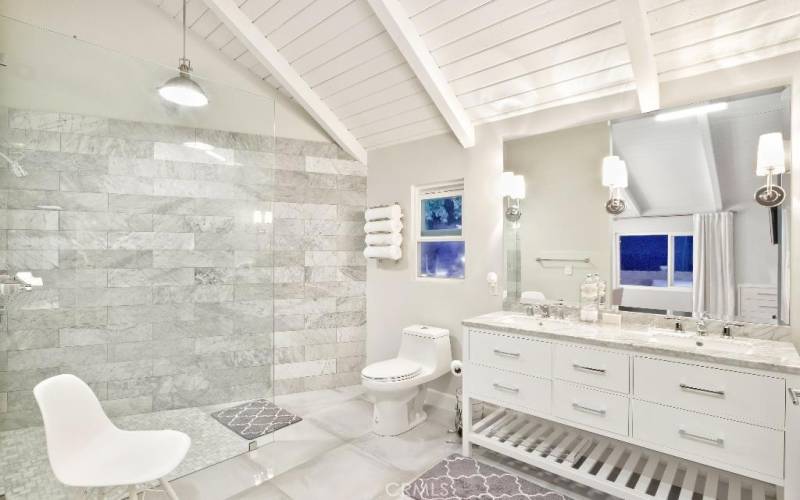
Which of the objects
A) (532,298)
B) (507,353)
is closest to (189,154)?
(507,353)

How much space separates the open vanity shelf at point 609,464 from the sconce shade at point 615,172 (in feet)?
4.94

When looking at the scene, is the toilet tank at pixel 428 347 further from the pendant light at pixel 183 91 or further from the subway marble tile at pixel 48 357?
the pendant light at pixel 183 91

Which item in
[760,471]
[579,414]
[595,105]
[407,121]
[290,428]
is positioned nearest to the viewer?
[760,471]

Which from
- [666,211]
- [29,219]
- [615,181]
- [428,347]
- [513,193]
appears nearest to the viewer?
[29,219]

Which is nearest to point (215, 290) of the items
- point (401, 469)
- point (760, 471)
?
point (401, 469)

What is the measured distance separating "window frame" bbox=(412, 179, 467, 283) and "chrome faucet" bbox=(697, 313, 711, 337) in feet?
4.93

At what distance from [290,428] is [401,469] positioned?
36.3 inches

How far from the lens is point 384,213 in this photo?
3.51 m

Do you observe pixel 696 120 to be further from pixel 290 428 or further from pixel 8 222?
pixel 8 222

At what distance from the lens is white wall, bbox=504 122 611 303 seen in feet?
8.27

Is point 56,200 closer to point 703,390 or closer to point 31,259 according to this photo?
point 31,259

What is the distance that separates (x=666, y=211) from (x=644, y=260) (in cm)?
29

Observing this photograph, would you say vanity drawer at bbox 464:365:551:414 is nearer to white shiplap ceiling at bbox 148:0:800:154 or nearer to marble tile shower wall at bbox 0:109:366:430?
marble tile shower wall at bbox 0:109:366:430

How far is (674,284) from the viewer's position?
224cm
